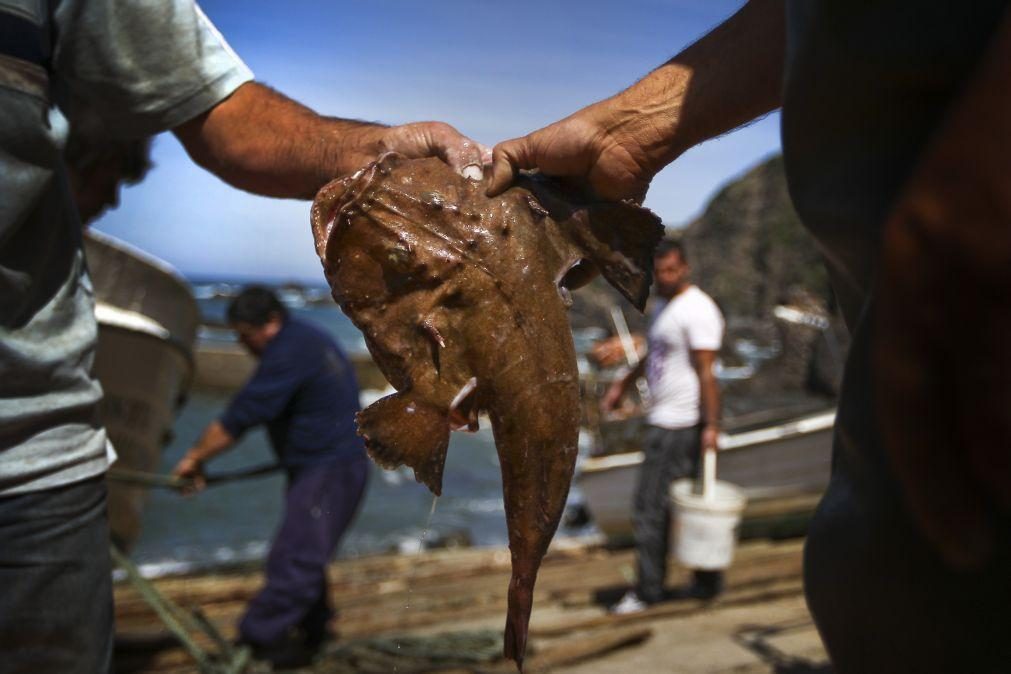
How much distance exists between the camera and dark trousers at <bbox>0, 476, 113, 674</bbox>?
191cm

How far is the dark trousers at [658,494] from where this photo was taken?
6508 mm

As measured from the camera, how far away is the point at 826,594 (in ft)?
3.99

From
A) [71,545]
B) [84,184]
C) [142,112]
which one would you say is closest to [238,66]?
[142,112]

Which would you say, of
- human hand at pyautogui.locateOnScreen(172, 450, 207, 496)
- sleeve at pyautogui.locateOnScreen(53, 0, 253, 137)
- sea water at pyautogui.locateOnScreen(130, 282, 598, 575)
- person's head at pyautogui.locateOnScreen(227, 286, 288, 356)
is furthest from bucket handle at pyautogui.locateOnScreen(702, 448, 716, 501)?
sleeve at pyautogui.locateOnScreen(53, 0, 253, 137)

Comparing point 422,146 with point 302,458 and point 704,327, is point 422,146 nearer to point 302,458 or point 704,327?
point 302,458

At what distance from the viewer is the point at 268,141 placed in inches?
88.7

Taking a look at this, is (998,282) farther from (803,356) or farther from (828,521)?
(803,356)

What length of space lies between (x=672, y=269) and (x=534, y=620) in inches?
110

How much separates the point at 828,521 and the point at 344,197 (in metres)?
1.19

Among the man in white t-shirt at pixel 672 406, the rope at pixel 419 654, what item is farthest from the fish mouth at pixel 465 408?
the man in white t-shirt at pixel 672 406

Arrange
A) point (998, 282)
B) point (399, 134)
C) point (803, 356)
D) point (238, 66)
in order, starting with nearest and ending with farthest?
point (998, 282)
point (399, 134)
point (238, 66)
point (803, 356)

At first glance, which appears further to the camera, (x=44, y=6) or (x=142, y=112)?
(x=142, y=112)

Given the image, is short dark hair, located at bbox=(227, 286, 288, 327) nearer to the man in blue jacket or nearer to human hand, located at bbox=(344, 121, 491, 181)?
the man in blue jacket

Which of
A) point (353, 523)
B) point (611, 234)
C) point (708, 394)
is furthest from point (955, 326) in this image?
point (353, 523)
